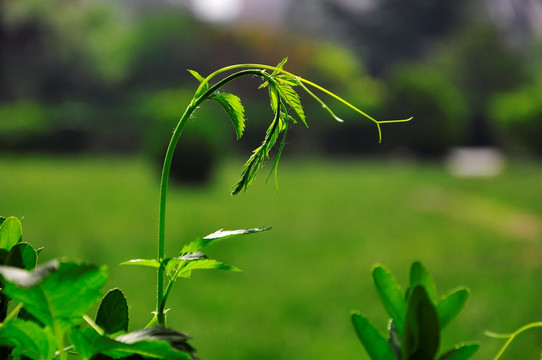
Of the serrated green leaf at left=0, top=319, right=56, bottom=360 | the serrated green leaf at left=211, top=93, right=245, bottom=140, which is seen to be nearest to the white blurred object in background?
the serrated green leaf at left=211, top=93, right=245, bottom=140

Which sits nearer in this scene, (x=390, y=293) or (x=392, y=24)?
(x=390, y=293)

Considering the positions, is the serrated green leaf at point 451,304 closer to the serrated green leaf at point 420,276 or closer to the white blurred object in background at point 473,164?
the serrated green leaf at point 420,276

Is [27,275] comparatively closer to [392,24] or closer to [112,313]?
[112,313]

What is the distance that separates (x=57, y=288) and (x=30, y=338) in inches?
2.5

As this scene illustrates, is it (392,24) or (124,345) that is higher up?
(392,24)

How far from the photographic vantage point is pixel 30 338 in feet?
0.95

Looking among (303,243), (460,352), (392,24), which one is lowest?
(303,243)

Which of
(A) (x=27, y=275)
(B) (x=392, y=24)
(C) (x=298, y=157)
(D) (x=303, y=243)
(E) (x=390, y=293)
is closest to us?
(A) (x=27, y=275)

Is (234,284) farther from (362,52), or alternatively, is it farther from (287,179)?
(362,52)

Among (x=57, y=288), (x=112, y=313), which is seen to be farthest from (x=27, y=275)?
(x=112, y=313)

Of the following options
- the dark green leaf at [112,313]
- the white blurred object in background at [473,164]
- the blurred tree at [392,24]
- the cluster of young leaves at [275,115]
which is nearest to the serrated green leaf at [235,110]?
the cluster of young leaves at [275,115]

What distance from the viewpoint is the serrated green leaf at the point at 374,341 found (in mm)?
319

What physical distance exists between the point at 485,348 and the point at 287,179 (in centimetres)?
570

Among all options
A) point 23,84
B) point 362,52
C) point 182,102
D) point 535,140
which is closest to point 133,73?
point 23,84
